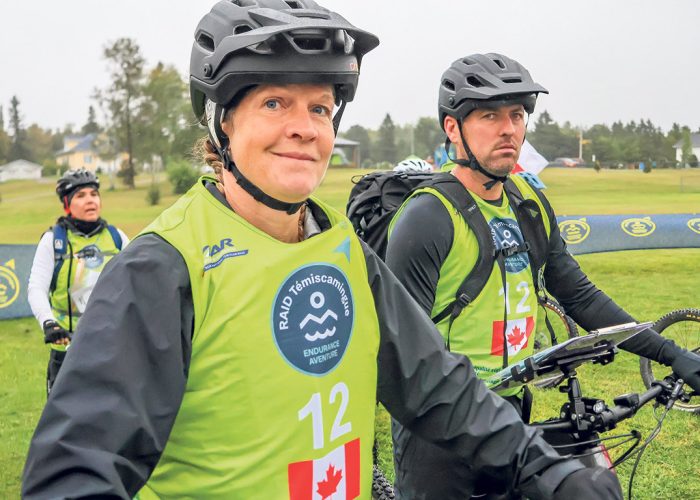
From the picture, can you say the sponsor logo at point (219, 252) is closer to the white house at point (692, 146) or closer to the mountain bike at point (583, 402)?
the mountain bike at point (583, 402)

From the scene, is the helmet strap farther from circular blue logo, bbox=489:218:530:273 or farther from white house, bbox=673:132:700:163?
white house, bbox=673:132:700:163

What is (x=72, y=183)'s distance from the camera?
695 centimetres

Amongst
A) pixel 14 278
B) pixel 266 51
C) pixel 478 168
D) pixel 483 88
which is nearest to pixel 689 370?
pixel 478 168

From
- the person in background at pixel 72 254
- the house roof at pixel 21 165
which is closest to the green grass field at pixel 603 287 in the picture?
the house roof at pixel 21 165

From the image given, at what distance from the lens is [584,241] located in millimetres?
16734

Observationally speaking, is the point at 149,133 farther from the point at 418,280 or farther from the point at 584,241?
the point at 418,280

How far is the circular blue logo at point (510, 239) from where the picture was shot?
3.51 m

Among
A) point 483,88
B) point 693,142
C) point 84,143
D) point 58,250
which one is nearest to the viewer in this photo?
point 483,88

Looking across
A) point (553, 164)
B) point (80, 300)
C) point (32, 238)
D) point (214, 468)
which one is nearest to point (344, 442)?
point (214, 468)

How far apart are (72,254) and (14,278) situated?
802 centimetres

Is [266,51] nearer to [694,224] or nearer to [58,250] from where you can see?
[58,250]

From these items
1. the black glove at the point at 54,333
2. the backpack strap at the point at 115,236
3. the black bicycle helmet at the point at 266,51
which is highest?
the black bicycle helmet at the point at 266,51

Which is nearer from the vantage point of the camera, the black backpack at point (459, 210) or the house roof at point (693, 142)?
the black backpack at point (459, 210)

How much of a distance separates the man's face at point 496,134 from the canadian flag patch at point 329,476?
2.04 m
